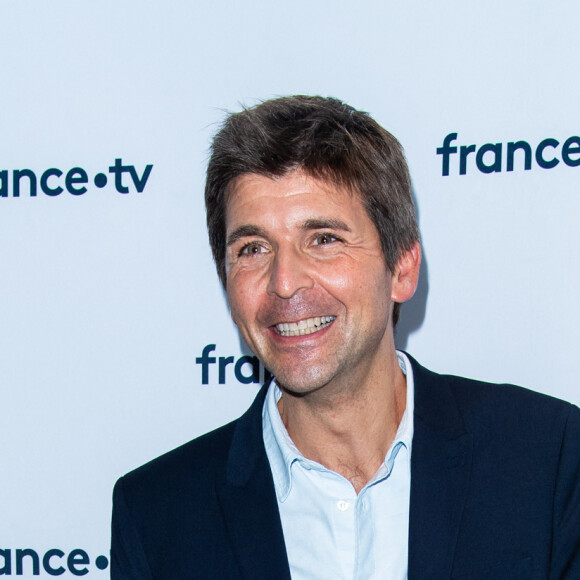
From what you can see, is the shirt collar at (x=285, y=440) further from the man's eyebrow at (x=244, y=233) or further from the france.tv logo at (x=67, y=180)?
the france.tv logo at (x=67, y=180)

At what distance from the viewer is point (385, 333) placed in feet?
6.05

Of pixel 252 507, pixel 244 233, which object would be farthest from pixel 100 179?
pixel 252 507

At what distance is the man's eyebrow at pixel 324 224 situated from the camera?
1.70 metres

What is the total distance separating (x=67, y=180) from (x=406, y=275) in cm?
101

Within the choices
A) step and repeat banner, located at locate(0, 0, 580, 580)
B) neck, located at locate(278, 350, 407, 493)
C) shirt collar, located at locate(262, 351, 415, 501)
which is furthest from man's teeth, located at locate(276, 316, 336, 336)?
step and repeat banner, located at locate(0, 0, 580, 580)

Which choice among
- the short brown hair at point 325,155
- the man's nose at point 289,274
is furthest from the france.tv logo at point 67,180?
the man's nose at point 289,274

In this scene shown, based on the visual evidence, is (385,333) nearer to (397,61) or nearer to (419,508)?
(419,508)

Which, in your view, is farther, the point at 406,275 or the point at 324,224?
the point at 406,275

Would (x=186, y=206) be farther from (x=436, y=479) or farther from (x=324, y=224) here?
(x=436, y=479)

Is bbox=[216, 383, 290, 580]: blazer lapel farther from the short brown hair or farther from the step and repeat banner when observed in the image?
the short brown hair

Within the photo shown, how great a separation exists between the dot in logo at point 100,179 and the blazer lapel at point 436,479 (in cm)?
102

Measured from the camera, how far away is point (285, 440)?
1877 millimetres

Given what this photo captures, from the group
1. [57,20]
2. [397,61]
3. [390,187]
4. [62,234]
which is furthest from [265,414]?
[57,20]

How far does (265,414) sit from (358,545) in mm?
406
